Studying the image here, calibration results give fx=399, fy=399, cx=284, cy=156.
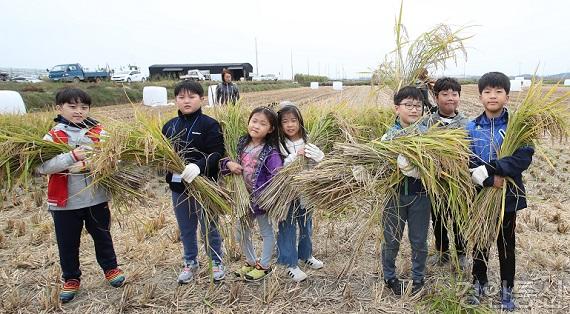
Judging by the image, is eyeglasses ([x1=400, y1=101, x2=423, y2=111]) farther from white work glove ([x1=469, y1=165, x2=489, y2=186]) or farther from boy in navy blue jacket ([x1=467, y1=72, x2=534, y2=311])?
white work glove ([x1=469, y1=165, x2=489, y2=186])

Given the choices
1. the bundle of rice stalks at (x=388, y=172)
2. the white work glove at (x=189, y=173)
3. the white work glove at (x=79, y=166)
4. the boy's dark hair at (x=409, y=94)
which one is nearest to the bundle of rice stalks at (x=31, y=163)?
the white work glove at (x=79, y=166)

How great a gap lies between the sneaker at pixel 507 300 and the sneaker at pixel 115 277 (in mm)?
2513

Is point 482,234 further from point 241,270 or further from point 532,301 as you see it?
point 241,270

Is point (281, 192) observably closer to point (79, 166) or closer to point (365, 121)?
point (79, 166)

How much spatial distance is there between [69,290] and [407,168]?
2.32 meters

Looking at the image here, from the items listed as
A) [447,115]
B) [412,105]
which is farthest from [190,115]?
[447,115]

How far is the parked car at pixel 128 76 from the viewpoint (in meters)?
30.8

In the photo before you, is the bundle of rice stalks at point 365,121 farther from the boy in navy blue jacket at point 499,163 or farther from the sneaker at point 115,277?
the sneaker at point 115,277

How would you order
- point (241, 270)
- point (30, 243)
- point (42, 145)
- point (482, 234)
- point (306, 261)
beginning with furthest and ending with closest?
point (30, 243), point (306, 261), point (241, 270), point (42, 145), point (482, 234)

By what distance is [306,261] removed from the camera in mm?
3109

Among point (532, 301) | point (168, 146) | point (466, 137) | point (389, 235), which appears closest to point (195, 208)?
point (168, 146)

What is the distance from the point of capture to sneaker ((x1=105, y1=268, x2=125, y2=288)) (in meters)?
2.81

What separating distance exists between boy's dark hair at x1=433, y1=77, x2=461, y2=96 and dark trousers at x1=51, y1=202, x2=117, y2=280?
2.47m

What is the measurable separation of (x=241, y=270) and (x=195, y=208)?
0.59 m
